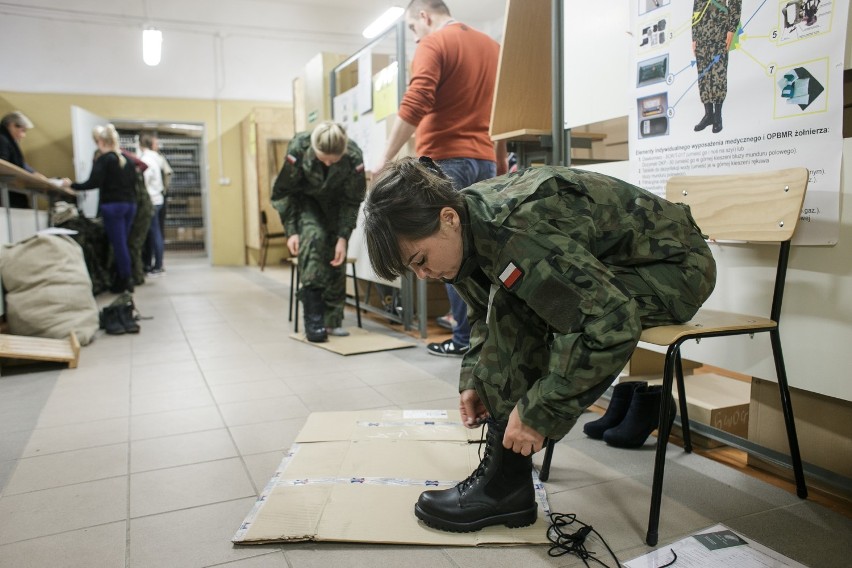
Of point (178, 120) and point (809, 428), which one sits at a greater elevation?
point (178, 120)

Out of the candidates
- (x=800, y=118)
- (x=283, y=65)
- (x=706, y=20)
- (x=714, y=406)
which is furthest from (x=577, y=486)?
(x=283, y=65)

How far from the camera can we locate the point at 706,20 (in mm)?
1641

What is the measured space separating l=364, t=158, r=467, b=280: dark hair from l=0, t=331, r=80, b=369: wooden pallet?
7.41 ft

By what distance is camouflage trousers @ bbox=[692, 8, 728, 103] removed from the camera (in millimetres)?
1602

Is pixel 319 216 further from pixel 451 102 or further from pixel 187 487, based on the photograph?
pixel 187 487

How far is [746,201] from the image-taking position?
58.7 inches

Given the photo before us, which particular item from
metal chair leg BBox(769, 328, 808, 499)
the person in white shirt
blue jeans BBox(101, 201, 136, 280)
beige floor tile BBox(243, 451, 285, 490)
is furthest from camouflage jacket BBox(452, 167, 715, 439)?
the person in white shirt

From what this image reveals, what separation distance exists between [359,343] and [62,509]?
6.11ft

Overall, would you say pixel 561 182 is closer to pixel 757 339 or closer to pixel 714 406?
pixel 757 339

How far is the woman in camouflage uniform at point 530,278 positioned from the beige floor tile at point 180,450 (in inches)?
29.9

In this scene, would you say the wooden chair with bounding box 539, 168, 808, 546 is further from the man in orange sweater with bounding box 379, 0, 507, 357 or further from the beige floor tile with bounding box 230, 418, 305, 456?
the man in orange sweater with bounding box 379, 0, 507, 357

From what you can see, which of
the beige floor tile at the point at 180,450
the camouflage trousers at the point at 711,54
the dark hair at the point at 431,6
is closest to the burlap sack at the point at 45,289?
the beige floor tile at the point at 180,450

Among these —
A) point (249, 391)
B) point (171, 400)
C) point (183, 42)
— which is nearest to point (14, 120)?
point (183, 42)

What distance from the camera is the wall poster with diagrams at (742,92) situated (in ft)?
4.50
